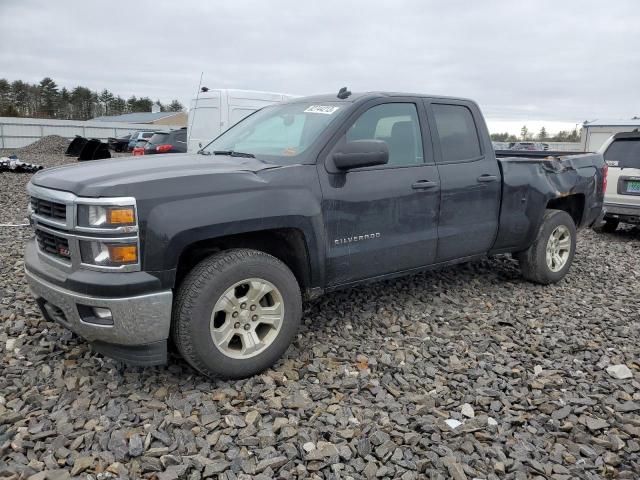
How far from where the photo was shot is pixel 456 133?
14.9ft

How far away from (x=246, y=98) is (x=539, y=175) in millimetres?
8622

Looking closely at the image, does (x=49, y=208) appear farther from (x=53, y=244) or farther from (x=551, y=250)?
(x=551, y=250)

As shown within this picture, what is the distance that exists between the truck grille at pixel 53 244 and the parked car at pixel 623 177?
781 cm

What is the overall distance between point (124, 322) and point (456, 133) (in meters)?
3.18

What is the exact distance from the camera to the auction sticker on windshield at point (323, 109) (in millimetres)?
3903

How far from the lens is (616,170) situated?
8.14m

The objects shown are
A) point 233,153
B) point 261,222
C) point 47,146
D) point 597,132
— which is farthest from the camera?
point 47,146

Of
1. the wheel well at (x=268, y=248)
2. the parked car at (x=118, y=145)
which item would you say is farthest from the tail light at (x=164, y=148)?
the parked car at (x=118, y=145)

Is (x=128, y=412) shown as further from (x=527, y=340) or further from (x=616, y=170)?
(x=616, y=170)

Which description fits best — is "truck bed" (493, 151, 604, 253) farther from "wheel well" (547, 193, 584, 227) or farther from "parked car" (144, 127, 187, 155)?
"parked car" (144, 127, 187, 155)

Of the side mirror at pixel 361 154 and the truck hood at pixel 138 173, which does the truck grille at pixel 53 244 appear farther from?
the side mirror at pixel 361 154

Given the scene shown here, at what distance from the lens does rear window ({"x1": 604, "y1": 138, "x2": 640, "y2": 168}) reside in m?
8.05

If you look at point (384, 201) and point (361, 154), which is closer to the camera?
point (361, 154)

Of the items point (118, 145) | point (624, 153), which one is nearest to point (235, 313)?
point (624, 153)
